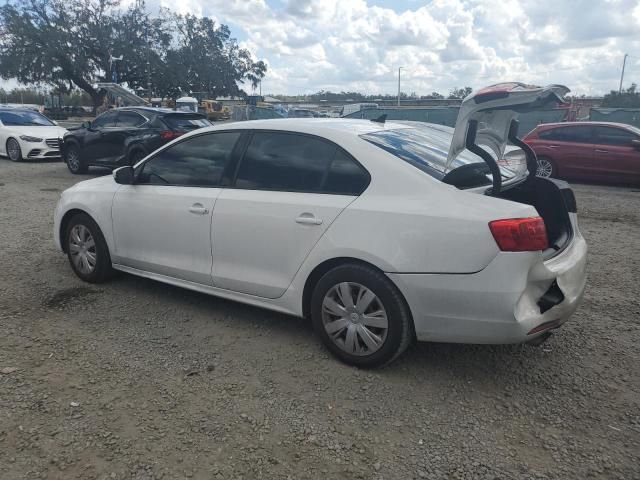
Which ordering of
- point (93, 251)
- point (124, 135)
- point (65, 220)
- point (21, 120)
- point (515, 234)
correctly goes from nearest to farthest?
point (515, 234), point (93, 251), point (65, 220), point (124, 135), point (21, 120)

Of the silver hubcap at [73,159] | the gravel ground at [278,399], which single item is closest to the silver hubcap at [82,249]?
the gravel ground at [278,399]

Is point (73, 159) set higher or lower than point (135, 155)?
lower

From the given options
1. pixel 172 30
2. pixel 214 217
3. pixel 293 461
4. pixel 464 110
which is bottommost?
pixel 293 461

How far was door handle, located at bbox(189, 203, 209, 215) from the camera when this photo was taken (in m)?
3.76

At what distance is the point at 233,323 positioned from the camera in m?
3.96

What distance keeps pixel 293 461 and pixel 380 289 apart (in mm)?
1061

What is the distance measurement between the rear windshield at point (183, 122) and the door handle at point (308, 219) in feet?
27.4

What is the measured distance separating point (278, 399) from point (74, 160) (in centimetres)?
1114

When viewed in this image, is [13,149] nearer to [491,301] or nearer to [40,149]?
[40,149]

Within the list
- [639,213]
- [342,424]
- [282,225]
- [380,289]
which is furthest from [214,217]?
[639,213]

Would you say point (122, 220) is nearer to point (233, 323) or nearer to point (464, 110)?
point (233, 323)

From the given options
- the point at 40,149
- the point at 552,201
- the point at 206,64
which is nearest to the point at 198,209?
the point at 552,201

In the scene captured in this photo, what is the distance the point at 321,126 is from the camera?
3539 mm

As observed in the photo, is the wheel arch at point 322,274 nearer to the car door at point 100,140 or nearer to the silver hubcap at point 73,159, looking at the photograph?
the car door at point 100,140
